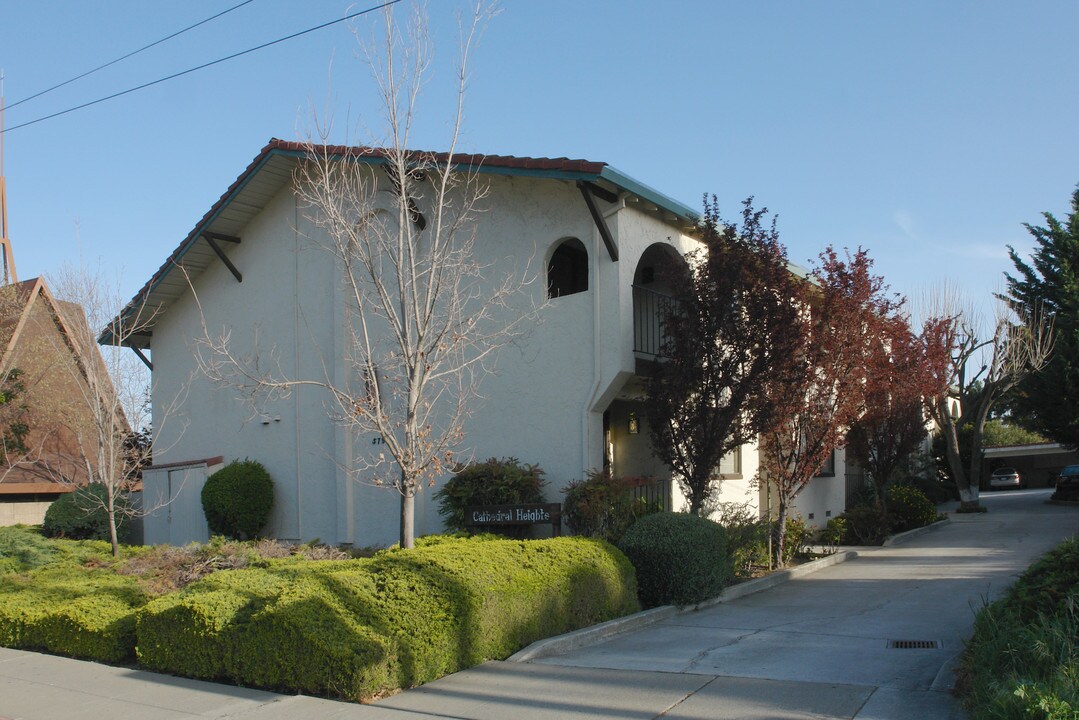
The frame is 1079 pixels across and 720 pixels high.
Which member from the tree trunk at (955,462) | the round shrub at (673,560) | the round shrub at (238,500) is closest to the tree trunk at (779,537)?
the round shrub at (673,560)

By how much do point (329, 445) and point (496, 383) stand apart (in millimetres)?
4215


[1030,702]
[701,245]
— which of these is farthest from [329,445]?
[1030,702]

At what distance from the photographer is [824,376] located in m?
14.3

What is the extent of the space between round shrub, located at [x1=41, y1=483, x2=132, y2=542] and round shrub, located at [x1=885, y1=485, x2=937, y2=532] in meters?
17.0

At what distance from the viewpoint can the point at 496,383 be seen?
14734mm

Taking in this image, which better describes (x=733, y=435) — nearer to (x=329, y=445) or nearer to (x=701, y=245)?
(x=701, y=245)

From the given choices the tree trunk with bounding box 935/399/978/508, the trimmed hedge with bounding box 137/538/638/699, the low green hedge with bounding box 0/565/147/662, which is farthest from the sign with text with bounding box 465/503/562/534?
the tree trunk with bounding box 935/399/978/508

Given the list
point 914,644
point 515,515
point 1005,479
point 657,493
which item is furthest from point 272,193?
point 1005,479

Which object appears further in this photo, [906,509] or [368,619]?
[906,509]

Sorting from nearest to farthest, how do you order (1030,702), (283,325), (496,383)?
(1030,702) → (496,383) → (283,325)

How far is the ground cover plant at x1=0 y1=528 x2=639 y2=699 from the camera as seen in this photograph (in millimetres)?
7699

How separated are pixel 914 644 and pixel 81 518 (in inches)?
655

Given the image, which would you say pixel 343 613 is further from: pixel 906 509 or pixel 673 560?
pixel 906 509

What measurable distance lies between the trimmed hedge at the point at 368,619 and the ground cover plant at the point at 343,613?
1 centimetres
